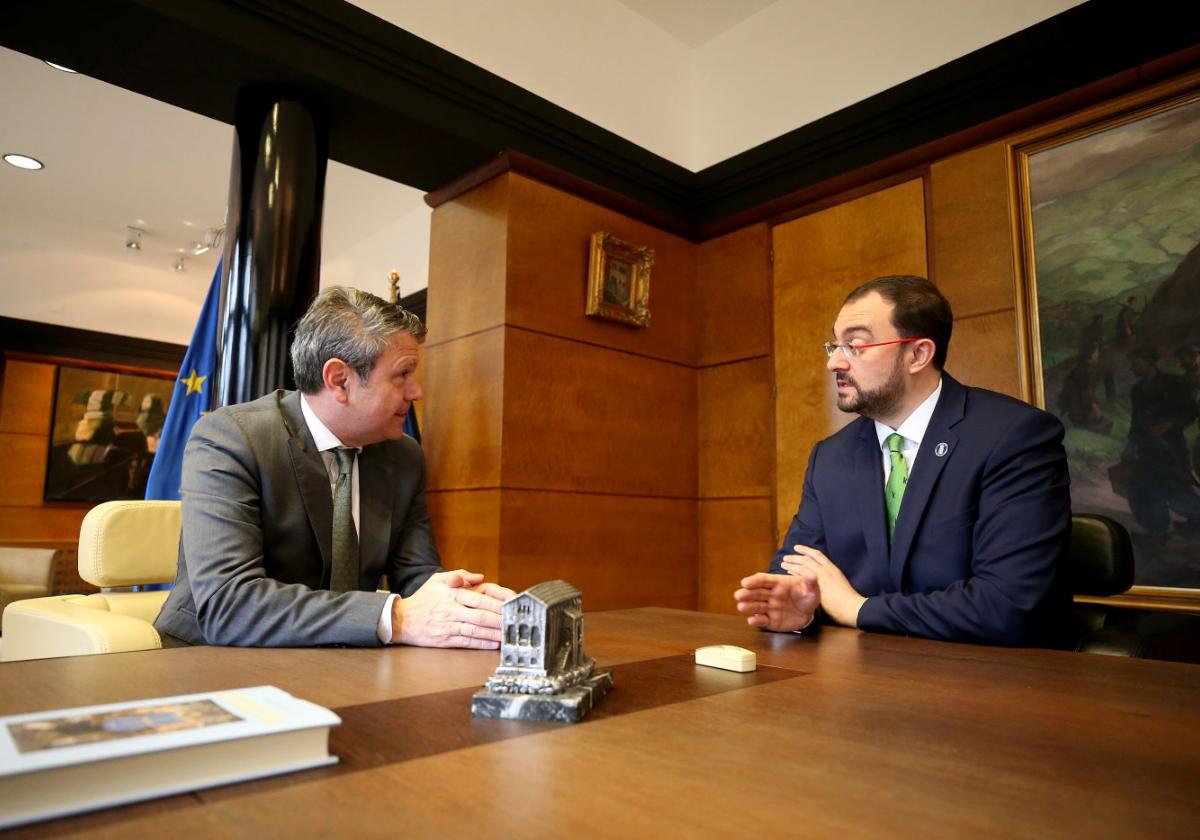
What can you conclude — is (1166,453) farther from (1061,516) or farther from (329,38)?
(329,38)

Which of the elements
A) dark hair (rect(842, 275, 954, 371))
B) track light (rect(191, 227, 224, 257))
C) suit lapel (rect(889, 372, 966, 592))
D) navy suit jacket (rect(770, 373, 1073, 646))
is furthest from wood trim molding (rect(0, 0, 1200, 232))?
track light (rect(191, 227, 224, 257))

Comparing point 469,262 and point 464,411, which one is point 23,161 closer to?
point 469,262

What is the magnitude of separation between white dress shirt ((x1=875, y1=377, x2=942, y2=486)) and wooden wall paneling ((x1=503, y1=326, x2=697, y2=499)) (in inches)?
76.8

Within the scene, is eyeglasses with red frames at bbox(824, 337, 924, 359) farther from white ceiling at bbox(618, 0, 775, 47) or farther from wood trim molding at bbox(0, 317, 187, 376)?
wood trim molding at bbox(0, 317, 187, 376)

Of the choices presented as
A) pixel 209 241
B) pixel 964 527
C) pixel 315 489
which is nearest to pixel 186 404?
pixel 315 489

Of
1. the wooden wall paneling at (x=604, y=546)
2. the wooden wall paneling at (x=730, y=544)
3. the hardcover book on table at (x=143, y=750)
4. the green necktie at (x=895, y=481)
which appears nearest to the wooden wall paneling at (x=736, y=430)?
the wooden wall paneling at (x=730, y=544)

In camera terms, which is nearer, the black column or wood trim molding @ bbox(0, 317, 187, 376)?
the black column

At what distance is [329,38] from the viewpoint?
3338 millimetres

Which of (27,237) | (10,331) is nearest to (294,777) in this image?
(27,237)

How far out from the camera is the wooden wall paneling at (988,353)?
340 centimetres

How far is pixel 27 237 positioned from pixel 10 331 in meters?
1.10

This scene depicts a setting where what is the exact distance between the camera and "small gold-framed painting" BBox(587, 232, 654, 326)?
416 cm

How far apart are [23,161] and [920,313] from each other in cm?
673

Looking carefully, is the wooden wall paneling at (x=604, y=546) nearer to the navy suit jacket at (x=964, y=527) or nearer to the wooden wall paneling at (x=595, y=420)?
the wooden wall paneling at (x=595, y=420)
